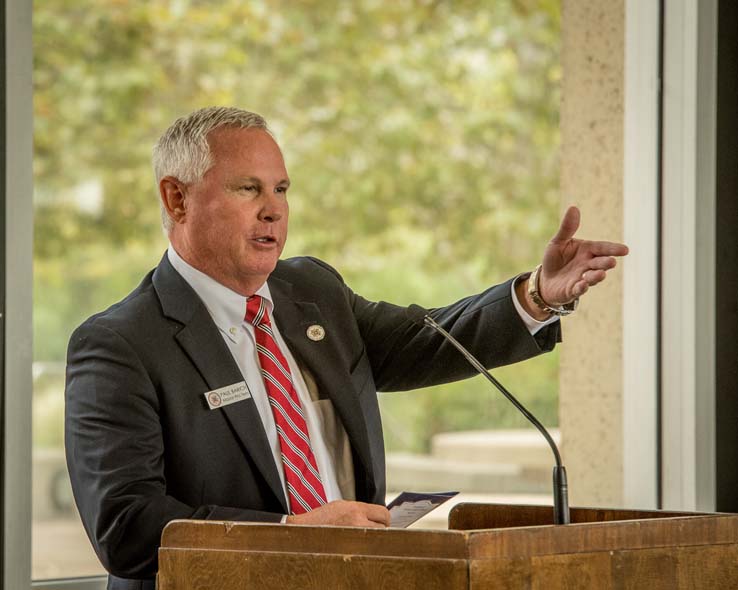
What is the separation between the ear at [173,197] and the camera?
2.04 m

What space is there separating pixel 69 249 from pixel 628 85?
5.30 meters

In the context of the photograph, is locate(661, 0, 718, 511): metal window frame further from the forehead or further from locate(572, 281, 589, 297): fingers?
the forehead

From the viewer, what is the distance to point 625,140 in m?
2.75

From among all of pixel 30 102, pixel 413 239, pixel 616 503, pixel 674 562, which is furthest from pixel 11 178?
pixel 413 239

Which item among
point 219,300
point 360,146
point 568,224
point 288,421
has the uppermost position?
point 360,146

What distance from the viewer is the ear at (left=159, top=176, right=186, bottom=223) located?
2.04 m

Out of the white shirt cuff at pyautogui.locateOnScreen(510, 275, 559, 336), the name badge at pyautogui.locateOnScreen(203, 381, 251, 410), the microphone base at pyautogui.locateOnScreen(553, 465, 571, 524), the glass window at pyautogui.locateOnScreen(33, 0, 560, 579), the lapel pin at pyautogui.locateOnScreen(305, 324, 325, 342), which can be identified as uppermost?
the glass window at pyautogui.locateOnScreen(33, 0, 560, 579)

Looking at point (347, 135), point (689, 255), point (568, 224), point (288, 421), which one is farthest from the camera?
point (347, 135)

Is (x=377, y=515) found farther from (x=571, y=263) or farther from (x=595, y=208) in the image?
(x=595, y=208)

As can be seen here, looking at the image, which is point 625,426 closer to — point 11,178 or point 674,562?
point 674,562

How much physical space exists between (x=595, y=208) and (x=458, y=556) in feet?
6.22

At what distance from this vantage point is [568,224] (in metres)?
1.78

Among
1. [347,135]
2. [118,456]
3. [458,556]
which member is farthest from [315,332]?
[347,135]

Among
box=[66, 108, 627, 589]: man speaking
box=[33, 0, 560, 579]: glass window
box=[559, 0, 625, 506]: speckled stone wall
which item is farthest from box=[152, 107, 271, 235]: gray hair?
box=[33, 0, 560, 579]: glass window
